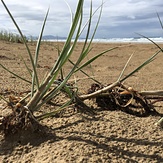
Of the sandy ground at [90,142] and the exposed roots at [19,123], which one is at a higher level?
the exposed roots at [19,123]

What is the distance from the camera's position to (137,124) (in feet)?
3.30

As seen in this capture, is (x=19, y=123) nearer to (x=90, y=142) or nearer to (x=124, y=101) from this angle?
(x=90, y=142)

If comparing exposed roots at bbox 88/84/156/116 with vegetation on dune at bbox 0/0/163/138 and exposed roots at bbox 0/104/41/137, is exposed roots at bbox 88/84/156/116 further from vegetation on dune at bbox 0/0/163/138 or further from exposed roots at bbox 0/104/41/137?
exposed roots at bbox 0/104/41/137

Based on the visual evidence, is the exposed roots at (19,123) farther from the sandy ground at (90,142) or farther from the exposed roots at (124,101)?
the exposed roots at (124,101)

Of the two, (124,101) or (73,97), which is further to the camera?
(124,101)

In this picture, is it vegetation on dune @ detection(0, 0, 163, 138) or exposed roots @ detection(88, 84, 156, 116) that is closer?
Answer: vegetation on dune @ detection(0, 0, 163, 138)

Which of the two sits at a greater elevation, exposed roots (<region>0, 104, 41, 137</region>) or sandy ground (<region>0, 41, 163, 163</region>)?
exposed roots (<region>0, 104, 41, 137</region>)

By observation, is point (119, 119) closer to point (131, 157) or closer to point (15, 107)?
point (131, 157)

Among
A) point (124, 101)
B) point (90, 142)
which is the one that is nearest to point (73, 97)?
point (90, 142)

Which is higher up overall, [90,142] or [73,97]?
[73,97]

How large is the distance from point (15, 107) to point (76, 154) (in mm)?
252

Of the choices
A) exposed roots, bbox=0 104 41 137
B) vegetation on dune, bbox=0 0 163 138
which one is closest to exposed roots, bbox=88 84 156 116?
vegetation on dune, bbox=0 0 163 138

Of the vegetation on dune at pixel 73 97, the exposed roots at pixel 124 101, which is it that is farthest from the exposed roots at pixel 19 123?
the exposed roots at pixel 124 101

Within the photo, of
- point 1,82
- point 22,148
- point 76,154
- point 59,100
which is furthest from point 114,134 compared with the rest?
point 1,82
